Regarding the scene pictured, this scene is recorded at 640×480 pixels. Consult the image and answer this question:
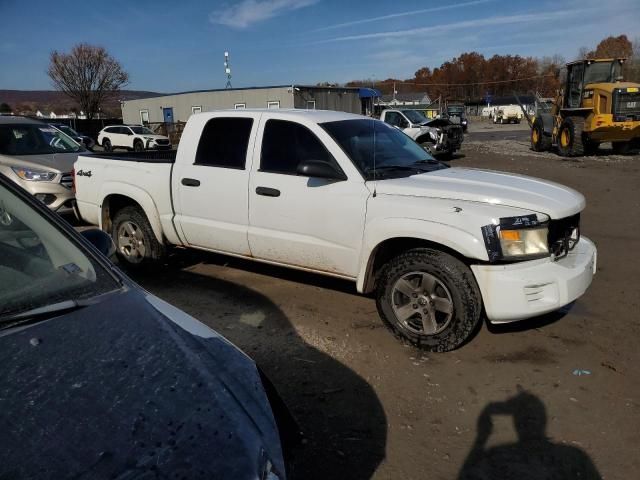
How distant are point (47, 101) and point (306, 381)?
255 feet

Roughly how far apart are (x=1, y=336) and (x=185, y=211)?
11.7ft

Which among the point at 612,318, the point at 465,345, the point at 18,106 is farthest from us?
the point at 18,106

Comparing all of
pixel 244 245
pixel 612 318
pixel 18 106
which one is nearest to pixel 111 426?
pixel 244 245

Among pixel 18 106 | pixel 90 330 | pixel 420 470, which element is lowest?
pixel 420 470

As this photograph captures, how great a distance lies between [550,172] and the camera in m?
14.6

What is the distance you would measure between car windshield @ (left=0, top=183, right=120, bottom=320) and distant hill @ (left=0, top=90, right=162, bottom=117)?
61750 mm

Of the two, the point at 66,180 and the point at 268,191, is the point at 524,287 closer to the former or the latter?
the point at 268,191

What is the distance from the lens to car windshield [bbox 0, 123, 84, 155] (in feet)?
29.7

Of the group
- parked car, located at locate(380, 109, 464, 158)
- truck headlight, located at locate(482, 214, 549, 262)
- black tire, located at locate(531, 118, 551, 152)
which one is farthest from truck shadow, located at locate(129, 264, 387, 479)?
black tire, located at locate(531, 118, 551, 152)

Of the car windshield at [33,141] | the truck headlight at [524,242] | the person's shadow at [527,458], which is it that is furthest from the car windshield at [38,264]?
the car windshield at [33,141]

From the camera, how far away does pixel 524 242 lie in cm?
364

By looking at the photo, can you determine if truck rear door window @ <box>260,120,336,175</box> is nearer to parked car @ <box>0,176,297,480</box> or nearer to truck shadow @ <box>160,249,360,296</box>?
truck shadow @ <box>160,249,360,296</box>

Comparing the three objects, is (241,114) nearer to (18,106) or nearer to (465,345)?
(465,345)

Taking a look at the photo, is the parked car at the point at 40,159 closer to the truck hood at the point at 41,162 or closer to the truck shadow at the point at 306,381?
the truck hood at the point at 41,162
